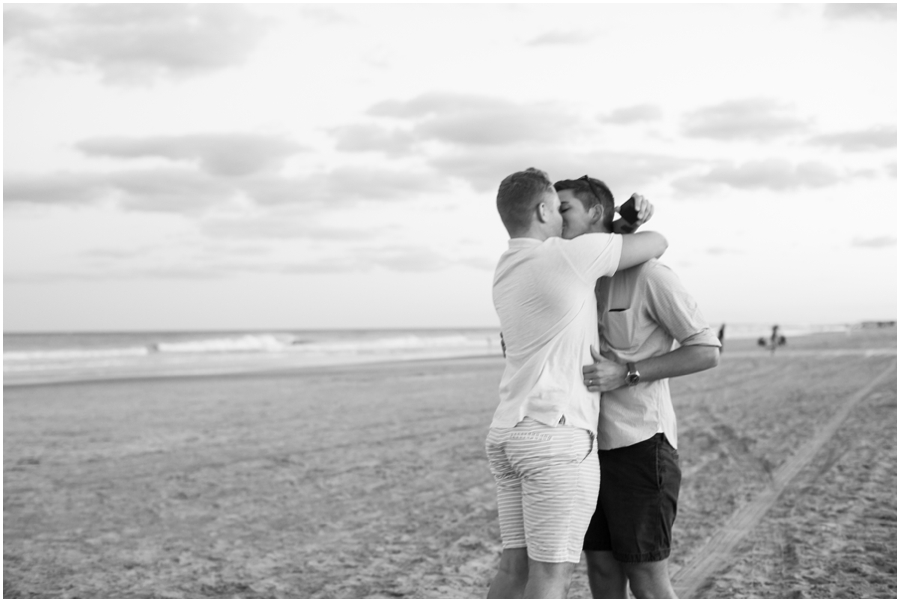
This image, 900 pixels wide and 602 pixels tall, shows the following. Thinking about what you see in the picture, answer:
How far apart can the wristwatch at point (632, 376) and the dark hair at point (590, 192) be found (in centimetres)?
60

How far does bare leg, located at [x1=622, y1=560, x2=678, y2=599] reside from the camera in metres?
3.09

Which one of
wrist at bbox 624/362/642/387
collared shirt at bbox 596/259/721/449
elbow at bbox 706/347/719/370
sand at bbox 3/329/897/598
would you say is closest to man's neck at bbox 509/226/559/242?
collared shirt at bbox 596/259/721/449

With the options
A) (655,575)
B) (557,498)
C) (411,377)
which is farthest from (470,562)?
(411,377)

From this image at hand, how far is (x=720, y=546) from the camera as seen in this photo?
5430 millimetres

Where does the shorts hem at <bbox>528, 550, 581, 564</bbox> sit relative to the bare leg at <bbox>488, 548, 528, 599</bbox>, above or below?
above

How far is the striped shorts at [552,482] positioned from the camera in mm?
2781

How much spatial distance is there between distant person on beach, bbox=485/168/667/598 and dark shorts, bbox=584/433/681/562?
0.75 feet

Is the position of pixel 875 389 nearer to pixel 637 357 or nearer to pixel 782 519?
pixel 782 519

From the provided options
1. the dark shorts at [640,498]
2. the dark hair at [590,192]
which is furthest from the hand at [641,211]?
the dark shorts at [640,498]

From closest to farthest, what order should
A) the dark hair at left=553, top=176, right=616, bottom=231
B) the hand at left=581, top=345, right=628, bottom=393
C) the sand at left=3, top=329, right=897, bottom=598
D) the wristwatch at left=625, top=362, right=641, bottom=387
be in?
1. the hand at left=581, top=345, right=628, bottom=393
2. the wristwatch at left=625, top=362, right=641, bottom=387
3. the dark hair at left=553, top=176, right=616, bottom=231
4. the sand at left=3, top=329, right=897, bottom=598

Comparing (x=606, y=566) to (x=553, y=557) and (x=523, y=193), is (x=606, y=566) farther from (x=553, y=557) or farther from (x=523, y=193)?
(x=523, y=193)

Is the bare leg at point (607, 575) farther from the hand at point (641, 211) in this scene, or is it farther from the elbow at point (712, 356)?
the hand at point (641, 211)

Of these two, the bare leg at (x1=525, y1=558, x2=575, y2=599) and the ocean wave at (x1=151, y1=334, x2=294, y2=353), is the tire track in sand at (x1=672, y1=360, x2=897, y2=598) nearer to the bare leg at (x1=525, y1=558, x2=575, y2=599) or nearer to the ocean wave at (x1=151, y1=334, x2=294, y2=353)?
the bare leg at (x1=525, y1=558, x2=575, y2=599)

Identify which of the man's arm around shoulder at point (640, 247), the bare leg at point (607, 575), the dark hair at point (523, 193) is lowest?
the bare leg at point (607, 575)
